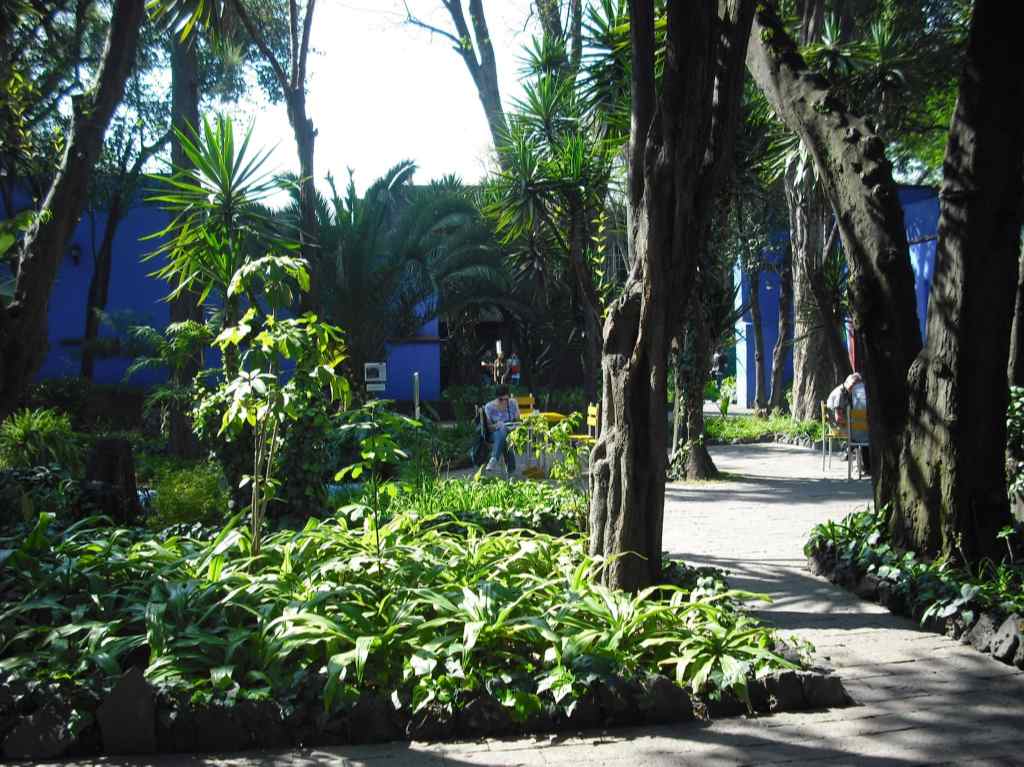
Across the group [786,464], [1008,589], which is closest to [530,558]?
[1008,589]

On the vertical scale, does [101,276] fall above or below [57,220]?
above

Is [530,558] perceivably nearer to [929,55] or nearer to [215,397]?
[215,397]

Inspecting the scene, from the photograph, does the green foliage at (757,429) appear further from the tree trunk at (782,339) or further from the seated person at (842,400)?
the seated person at (842,400)

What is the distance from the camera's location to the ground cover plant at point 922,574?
203 inches

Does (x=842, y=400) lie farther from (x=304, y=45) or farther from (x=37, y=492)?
(x=37, y=492)

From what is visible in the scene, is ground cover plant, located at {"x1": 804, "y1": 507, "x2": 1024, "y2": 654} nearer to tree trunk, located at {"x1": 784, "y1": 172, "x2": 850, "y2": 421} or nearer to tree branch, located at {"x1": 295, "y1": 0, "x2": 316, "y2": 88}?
tree trunk, located at {"x1": 784, "y1": 172, "x2": 850, "y2": 421}

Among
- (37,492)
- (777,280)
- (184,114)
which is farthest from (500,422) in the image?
(777,280)

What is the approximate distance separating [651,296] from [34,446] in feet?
26.7

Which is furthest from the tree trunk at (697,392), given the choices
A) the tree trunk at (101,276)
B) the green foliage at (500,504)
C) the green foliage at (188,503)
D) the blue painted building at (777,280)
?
the tree trunk at (101,276)

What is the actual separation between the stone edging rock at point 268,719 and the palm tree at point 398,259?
420 inches

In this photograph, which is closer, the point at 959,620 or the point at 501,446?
the point at 959,620

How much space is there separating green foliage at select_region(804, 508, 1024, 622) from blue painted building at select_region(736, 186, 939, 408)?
2.99m

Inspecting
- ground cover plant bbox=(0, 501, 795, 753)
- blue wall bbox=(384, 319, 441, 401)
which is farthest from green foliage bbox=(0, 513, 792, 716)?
blue wall bbox=(384, 319, 441, 401)

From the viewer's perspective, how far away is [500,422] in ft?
42.0
